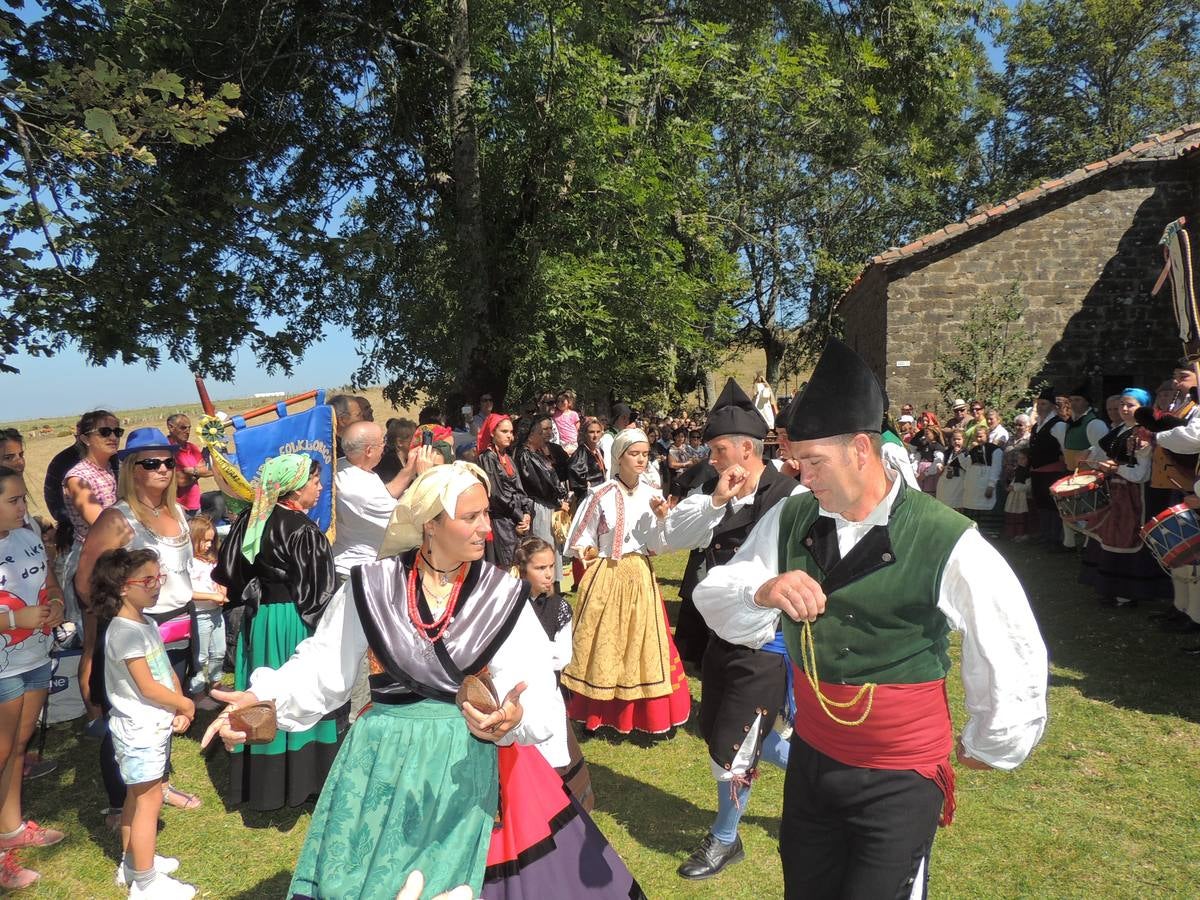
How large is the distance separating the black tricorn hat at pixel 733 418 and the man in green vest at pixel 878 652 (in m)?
1.46

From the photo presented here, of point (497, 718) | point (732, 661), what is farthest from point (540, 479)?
point (497, 718)

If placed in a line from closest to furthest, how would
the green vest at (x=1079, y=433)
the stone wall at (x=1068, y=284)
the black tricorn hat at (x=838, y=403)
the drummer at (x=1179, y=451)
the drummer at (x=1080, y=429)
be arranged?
1. the black tricorn hat at (x=838, y=403)
2. the drummer at (x=1179, y=451)
3. the drummer at (x=1080, y=429)
4. the green vest at (x=1079, y=433)
5. the stone wall at (x=1068, y=284)

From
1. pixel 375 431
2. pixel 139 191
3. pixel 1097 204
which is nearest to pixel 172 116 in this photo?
pixel 139 191

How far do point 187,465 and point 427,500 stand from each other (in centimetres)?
659

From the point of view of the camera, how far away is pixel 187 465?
8.07 m

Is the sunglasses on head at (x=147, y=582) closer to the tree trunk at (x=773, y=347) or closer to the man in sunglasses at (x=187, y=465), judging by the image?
the man in sunglasses at (x=187, y=465)

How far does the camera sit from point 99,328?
4.70 metres

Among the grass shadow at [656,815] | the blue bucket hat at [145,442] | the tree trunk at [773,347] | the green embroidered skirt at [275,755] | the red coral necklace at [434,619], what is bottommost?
the grass shadow at [656,815]

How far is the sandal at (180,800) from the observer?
477 centimetres

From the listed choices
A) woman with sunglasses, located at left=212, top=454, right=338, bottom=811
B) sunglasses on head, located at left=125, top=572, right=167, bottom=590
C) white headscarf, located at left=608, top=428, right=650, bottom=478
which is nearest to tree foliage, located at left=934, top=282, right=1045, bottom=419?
white headscarf, located at left=608, top=428, right=650, bottom=478

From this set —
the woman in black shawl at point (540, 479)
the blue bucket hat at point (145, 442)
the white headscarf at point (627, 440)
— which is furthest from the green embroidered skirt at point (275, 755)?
the woman in black shawl at point (540, 479)

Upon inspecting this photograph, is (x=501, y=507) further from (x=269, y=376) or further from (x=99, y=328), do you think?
(x=269, y=376)

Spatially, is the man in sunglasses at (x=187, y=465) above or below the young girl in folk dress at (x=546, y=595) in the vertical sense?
above

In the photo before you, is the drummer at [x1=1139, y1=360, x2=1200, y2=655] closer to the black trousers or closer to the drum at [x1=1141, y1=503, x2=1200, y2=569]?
the drum at [x1=1141, y1=503, x2=1200, y2=569]
